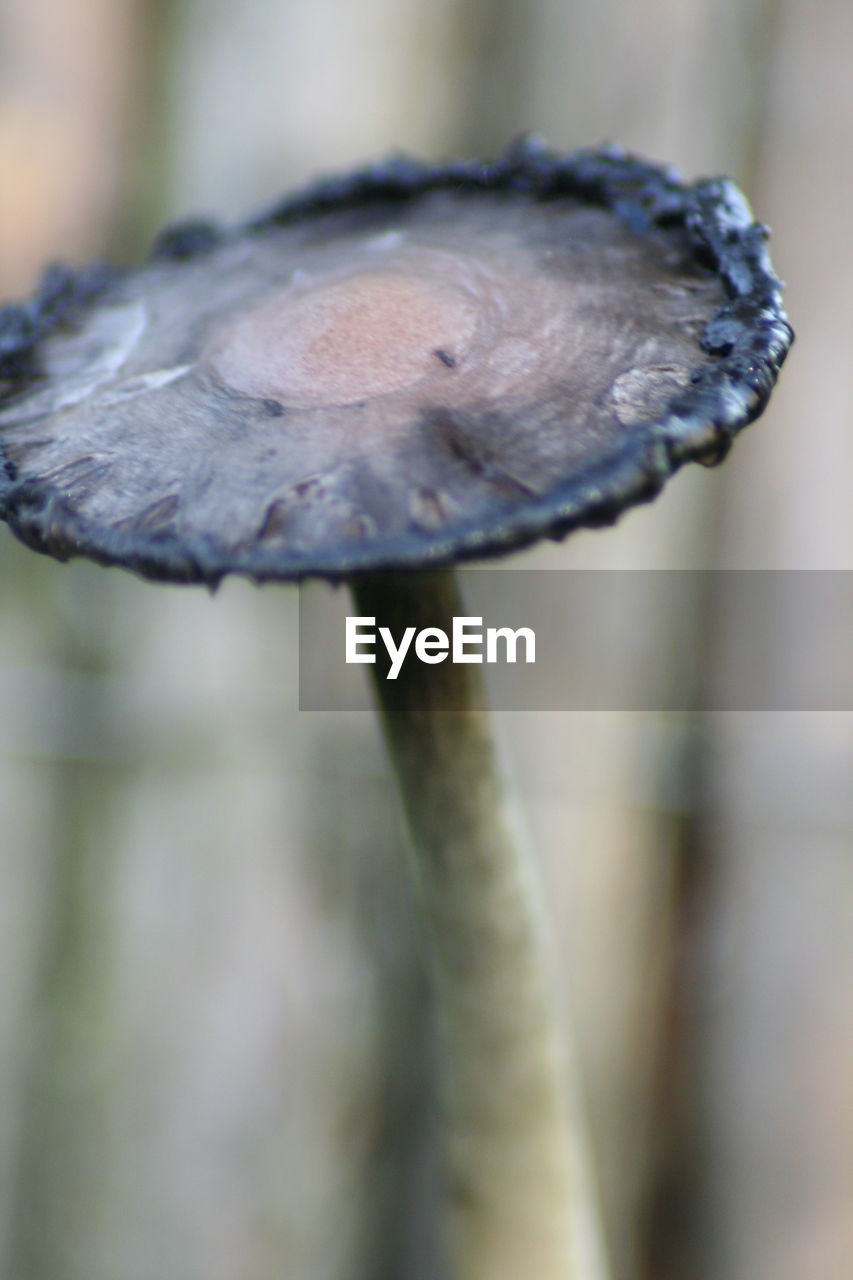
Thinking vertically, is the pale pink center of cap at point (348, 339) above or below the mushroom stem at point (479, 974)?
above

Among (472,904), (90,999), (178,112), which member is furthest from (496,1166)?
(178,112)

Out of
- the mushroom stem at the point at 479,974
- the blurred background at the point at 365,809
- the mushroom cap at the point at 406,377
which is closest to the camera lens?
the mushroom cap at the point at 406,377

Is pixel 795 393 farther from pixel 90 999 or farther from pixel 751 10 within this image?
pixel 90 999

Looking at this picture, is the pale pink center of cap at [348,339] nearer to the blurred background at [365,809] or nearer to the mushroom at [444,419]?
the mushroom at [444,419]

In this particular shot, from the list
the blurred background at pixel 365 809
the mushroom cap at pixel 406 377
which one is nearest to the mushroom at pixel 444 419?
the mushroom cap at pixel 406 377

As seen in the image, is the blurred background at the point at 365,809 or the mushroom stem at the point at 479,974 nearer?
the mushroom stem at the point at 479,974

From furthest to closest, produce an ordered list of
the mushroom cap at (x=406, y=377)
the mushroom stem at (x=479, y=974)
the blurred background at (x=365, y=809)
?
the blurred background at (x=365, y=809) < the mushroom stem at (x=479, y=974) < the mushroom cap at (x=406, y=377)

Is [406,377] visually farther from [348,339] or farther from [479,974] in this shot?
[479,974]
